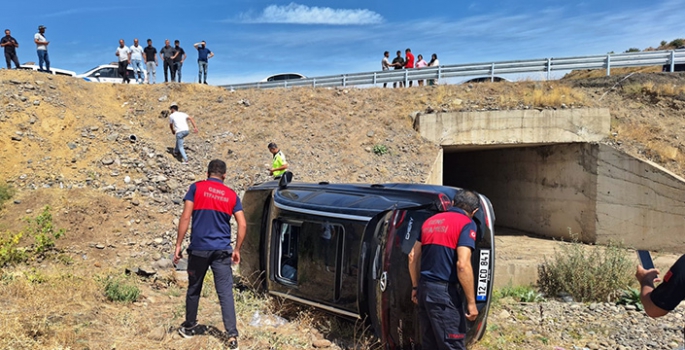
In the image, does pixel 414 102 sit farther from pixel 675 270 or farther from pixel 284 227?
pixel 675 270

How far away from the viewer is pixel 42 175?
11.3m

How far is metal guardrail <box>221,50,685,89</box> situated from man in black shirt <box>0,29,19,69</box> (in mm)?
10019

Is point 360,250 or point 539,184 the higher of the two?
point 360,250

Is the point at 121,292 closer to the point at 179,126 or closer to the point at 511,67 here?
the point at 179,126

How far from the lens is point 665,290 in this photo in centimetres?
280

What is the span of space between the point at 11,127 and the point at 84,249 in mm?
5763

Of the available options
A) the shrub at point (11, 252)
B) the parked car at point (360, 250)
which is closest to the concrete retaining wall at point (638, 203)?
the parked car at point (360, 250)

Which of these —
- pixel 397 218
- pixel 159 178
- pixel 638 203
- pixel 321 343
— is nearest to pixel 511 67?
pixel 638 203

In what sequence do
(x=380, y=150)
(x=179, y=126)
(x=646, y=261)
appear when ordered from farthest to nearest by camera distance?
(x=380, y=150), (x=179, y=126), (x=646, y=261)

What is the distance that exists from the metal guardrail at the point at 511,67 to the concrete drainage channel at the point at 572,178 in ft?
9.60

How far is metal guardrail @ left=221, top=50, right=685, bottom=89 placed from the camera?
52.6ft

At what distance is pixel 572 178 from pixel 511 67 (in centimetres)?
474

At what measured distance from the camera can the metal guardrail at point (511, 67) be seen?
52.6 feet

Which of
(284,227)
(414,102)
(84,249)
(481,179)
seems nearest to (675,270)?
(284,227)
